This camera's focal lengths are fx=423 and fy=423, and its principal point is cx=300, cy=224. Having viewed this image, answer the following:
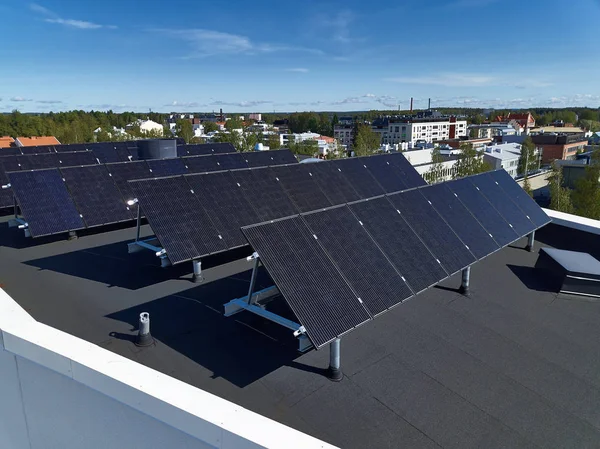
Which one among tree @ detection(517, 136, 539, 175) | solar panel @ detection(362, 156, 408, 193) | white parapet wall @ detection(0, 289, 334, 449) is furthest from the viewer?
tree @ detection(517, 136, 539, 175)

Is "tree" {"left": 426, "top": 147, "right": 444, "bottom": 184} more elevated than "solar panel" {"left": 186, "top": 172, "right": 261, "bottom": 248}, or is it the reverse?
"solar panel" {"left": 186, "top": 172, "right": 261, "bottom": 248}

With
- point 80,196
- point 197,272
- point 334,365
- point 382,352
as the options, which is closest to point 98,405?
point 334,365

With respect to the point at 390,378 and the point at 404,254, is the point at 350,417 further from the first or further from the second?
the point at 404,254

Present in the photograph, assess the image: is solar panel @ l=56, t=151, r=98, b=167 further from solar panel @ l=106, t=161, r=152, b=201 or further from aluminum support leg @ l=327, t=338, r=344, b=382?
aluminum support leg @ l=327, t=338, r=344, b=382

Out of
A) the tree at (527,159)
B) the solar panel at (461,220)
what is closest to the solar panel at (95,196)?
the solar panel at (461,220)

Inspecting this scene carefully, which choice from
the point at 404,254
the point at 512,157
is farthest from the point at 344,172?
the point at 512,157

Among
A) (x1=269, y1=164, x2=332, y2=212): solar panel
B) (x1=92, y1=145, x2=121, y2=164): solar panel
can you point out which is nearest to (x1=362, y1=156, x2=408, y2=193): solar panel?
(x1=269, y1=164, x2=332, y2=212): solar panel

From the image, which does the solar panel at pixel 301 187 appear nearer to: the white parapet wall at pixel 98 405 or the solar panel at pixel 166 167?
the solar panel at pixel 166 167
